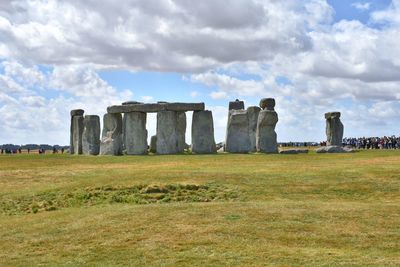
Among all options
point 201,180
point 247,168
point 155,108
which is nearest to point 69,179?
point 201,180

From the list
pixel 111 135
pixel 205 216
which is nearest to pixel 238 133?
pixel 111 135

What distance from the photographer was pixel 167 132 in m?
45.7

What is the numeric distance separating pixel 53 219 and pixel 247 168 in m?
12.6

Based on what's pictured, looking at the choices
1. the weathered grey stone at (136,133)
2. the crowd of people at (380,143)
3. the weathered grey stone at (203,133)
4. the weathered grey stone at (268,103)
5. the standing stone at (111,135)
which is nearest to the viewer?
the weathered grey stone at (203,133)

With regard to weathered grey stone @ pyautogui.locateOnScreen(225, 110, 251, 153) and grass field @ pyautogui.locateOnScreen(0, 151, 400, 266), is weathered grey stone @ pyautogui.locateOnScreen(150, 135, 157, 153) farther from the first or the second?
grass field @ pyautogui.locateOnScreen(0, 151, 400, 266)

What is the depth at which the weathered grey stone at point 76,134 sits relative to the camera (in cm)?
5216

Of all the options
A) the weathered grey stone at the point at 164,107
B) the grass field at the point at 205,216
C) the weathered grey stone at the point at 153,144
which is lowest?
the grass field at the point at 205,216

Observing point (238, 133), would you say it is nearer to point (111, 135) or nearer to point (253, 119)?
point (253, 119)

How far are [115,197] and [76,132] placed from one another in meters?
30.1

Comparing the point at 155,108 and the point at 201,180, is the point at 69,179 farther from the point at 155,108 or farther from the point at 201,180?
the point at 155,108

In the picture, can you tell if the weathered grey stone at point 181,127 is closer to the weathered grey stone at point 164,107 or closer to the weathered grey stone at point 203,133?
the weathered grey stone at point 203,133

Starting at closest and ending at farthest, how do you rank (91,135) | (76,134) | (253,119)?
(91,135)
(253,119)
(76,134)

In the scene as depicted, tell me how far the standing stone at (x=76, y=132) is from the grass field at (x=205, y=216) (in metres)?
20.2

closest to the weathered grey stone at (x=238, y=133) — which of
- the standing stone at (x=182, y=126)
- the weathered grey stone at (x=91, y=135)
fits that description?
the standing stone at (x=182, y=126)
